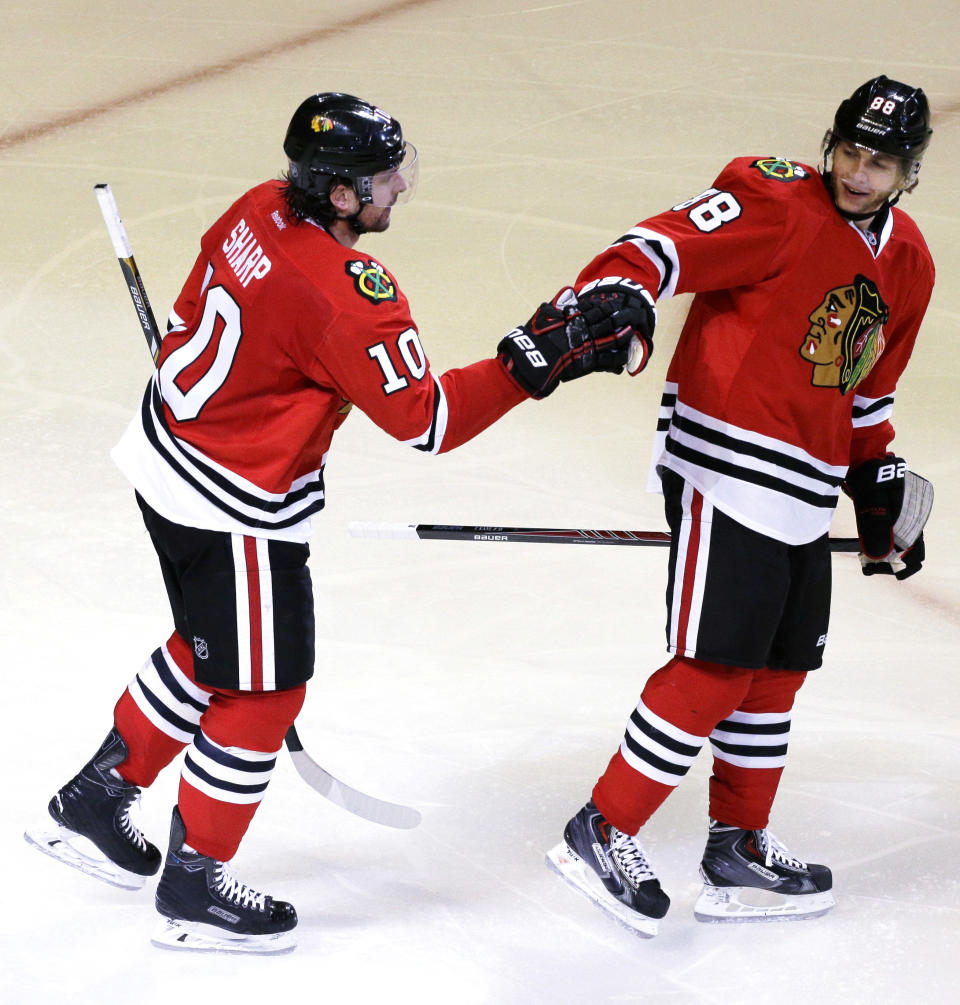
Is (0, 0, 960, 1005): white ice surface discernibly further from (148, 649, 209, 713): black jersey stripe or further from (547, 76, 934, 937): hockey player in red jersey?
(148, 649, 209, 713): black jersey stripe

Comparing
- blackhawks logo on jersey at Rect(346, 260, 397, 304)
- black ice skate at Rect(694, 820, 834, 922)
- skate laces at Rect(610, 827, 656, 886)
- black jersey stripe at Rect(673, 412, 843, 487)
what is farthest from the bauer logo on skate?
black ice skate at Rect(694, 820, 834, 922)

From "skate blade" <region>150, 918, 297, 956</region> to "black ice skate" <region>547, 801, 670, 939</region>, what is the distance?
47cm

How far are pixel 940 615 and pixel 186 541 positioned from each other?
1.83m

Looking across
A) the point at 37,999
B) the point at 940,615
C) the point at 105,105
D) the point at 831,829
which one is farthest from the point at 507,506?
the point at 105,105

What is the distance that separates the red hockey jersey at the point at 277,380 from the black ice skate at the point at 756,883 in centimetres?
85

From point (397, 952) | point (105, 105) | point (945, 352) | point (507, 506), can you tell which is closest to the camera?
point (397, 952)

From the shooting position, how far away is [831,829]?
267cm

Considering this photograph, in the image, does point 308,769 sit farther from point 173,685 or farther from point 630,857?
point 630,857

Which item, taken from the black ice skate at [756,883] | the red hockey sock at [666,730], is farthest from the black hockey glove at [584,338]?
the black ice skate at [756,883]

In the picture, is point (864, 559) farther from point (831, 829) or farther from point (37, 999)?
point (37, 999)

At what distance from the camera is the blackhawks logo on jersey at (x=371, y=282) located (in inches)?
79.8

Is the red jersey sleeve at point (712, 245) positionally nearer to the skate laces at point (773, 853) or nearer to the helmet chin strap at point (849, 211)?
the helmet chin strap at point (849, 211)

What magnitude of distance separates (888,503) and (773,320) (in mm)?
438

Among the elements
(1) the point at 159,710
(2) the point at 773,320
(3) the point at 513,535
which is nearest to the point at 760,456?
(2) the point at 773,320
